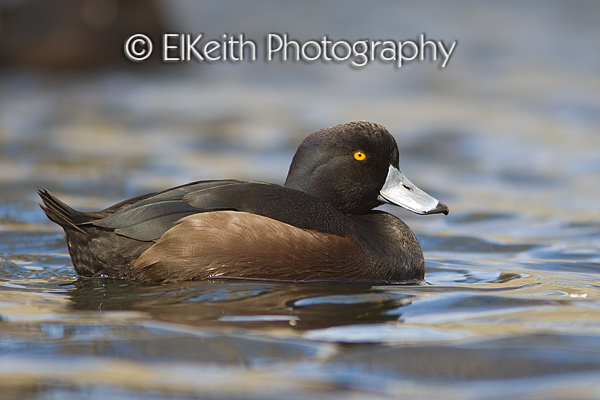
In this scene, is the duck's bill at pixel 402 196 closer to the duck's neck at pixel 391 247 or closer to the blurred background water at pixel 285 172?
the duck's neck at pixel 391 247

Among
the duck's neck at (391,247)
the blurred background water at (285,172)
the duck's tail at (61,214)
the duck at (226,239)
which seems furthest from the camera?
the duck's neck at (391,247)

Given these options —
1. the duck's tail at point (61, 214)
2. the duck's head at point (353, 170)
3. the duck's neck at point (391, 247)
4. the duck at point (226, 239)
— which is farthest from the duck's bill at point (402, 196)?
the duck's tail at point (61, 214)

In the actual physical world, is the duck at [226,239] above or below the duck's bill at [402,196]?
below

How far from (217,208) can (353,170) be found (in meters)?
1.02

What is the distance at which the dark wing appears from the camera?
527cm

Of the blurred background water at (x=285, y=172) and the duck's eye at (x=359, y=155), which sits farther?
the duck's eye at (x=359, y=155)

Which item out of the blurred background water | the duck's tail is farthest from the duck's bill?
the duck's tail

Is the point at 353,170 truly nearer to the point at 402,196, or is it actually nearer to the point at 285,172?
the point at 402,196

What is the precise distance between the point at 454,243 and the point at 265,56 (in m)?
10.7

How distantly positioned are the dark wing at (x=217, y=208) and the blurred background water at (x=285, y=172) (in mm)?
325

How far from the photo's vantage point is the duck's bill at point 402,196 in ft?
19.8

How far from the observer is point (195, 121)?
42.2ft

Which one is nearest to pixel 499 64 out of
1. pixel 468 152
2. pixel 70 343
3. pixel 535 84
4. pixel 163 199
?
pixel 535 84

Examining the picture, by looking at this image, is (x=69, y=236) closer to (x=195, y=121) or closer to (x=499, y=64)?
(x=195, y=121)
